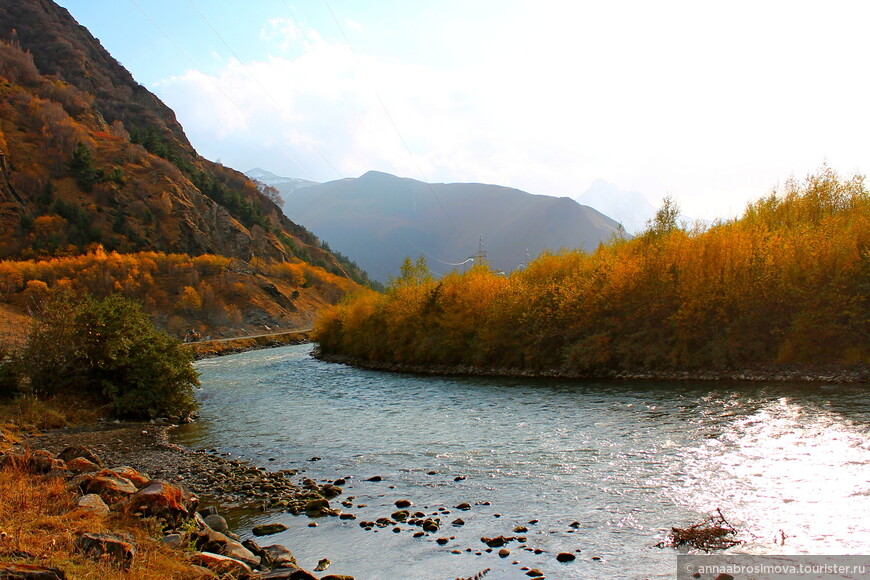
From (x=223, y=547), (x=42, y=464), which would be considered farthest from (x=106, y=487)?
(x=223, y=547)

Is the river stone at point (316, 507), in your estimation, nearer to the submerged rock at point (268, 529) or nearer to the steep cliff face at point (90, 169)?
the submerged rock at point (268, 529)

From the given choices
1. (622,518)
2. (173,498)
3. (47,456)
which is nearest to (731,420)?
(622,518)

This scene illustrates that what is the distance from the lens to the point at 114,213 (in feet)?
421

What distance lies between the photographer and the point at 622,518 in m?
14.5

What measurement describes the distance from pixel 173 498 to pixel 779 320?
41.5 m

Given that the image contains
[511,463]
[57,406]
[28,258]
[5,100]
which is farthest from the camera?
[5,100]

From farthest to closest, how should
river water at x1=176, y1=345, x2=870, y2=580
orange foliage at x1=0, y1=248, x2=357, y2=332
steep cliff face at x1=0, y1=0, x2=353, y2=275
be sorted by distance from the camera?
steep cliff face at x1=0, y1=0, x2=353, y2=275, orange foliage at x1=0, y1=248, x2=357, y2=332, river water at x1=176, y1=345, x2=870, y2=580

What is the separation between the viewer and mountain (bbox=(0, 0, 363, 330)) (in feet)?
378

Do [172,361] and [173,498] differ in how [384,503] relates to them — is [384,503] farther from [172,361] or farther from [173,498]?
[172,361]

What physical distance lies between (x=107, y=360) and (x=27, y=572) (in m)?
27.7

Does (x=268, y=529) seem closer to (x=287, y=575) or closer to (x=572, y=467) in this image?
(x=287, y=575)

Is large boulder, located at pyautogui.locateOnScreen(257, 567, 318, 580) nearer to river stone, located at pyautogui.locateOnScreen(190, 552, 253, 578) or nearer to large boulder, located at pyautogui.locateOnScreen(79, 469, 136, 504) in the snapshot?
river stone, located at pyautogui.locateOnScreen(190, 552, 253, 578)

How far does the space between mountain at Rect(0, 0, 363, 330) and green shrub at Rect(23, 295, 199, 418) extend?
273 feet

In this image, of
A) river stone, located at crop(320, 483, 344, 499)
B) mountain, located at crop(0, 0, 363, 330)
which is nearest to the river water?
river stone, located at crop(320, 483, 344, 499)
